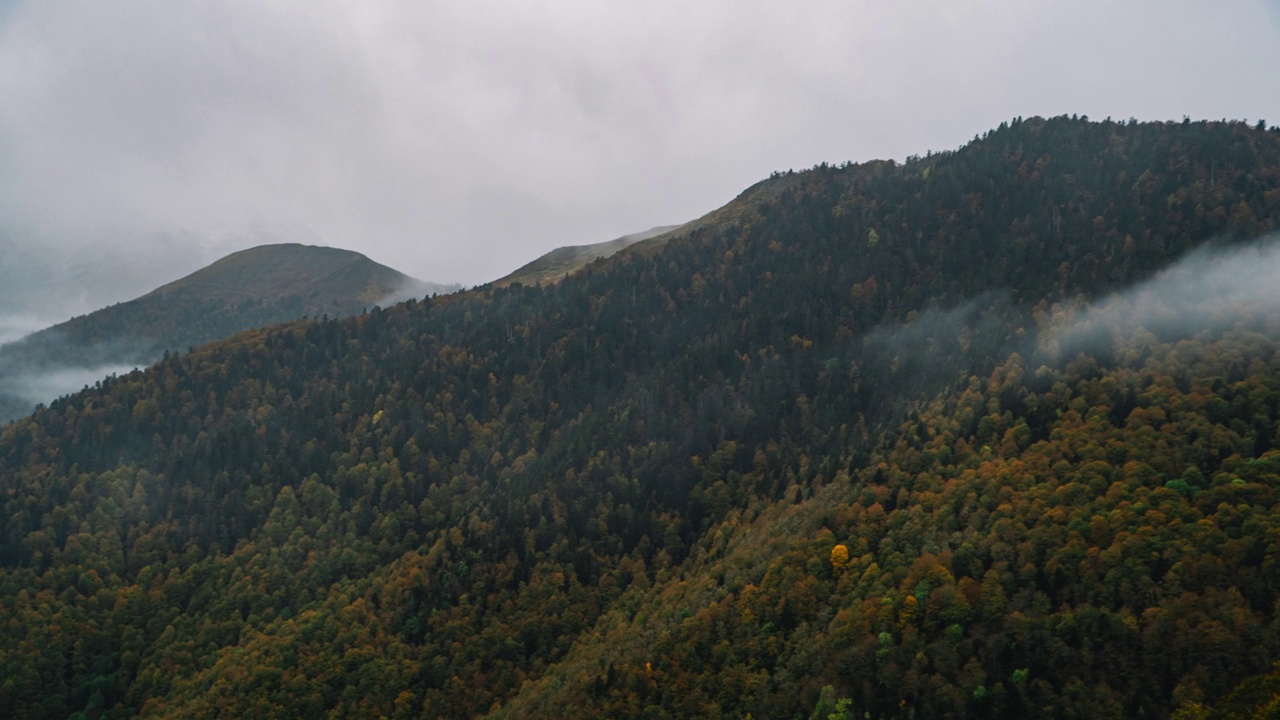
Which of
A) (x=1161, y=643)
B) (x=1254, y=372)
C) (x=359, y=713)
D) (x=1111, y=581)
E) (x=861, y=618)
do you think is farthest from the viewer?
(x=359, y=713)

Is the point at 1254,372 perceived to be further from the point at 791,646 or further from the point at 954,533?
the point at 791,646

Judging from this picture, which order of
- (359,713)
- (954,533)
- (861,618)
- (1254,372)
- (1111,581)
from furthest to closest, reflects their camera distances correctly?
(359,713) → (1254,372) → (954,533) → (861,618) → (1111,581)

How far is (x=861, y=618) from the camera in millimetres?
150125

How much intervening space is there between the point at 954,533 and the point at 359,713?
432 feet

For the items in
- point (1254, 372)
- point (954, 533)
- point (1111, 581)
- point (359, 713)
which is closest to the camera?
point (1111, 581)

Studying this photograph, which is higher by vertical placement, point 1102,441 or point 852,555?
point 1102,441

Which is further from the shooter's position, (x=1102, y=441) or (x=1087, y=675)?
(x=1102, y=441)

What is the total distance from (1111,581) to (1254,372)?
74.2m

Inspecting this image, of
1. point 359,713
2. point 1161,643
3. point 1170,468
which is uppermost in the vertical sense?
point 1170,468

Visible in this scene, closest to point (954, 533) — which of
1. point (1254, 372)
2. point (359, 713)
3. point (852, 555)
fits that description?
point (852, 555)

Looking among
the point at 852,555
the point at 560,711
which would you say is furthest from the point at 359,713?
Result: the point at 852,555

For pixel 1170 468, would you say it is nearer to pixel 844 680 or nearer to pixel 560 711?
pixel 844 680

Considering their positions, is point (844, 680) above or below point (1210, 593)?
below

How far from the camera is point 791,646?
158m
